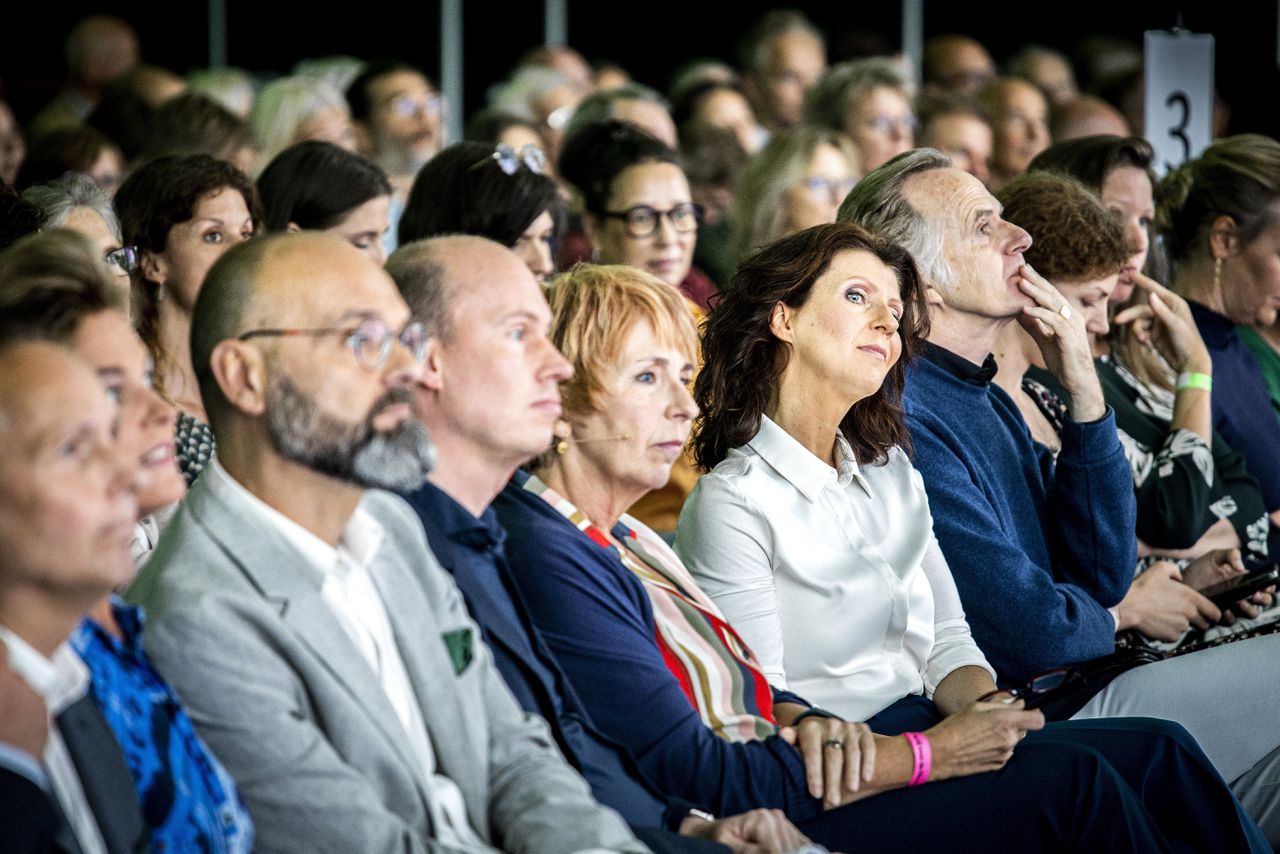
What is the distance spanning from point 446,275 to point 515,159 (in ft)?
5.83

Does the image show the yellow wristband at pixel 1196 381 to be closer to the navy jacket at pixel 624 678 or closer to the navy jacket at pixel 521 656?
the navy jacket at pixel 624 678

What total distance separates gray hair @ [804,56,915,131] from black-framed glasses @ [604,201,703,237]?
2.17 metres

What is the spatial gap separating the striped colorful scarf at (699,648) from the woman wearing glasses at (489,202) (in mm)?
1524

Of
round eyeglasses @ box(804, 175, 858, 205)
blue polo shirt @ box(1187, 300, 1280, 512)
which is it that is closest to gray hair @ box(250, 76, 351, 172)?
round eyeglasses @ box(804, 175, 858, 205)

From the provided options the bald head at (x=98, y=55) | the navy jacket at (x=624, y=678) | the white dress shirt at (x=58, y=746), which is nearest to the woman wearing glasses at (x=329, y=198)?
the navy jacket at (x=624, y=678)

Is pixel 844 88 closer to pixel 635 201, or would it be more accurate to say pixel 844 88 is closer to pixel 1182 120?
pixel 1182 120

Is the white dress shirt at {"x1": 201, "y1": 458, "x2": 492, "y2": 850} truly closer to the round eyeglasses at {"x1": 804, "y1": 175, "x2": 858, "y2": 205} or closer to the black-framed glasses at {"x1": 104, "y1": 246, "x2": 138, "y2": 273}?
the black-framed glasses at {"x1": 104, "y1": 246, "x2": 138, "y2": 273}

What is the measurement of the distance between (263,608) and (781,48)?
280 inches

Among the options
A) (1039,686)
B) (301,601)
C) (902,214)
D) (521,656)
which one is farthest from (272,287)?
(902,214)

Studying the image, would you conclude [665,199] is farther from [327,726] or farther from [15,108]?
[15,108]

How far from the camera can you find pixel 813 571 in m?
2.72

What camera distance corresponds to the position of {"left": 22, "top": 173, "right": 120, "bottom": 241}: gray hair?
10.7 ft

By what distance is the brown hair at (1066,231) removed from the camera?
11.5 ft

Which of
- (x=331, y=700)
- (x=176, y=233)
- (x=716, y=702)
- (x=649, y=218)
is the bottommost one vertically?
(x=716, y=702)
